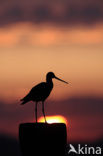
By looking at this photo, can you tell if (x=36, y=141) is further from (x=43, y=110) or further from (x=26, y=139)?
A: (x=43, y=110)

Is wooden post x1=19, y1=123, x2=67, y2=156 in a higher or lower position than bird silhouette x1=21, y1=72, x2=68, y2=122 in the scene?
lower

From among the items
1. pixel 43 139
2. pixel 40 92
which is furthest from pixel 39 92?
pixel 43 139

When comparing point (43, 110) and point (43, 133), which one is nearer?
point (43, 133)

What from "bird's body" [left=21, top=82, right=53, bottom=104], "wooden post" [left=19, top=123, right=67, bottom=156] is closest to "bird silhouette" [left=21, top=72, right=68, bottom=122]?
"bird's body" [left=21, top=82, right=53, bottom=104]

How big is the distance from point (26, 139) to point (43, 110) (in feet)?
A: 15.0

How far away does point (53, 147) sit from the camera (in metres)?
17.0

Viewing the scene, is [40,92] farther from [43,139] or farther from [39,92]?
[43,139]

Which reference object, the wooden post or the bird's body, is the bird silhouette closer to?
the bird's body

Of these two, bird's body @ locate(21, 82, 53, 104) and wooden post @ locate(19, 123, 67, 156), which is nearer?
wooden post @ locate(19, 123, 67, 156)

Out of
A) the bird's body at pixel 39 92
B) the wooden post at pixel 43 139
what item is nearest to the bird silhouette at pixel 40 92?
the bird's body at pixel 39 92

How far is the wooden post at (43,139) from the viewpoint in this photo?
16862 mm

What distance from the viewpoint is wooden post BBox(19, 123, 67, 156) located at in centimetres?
1686

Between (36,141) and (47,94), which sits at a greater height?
(47,94)

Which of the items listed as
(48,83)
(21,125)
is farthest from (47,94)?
(21,125)
